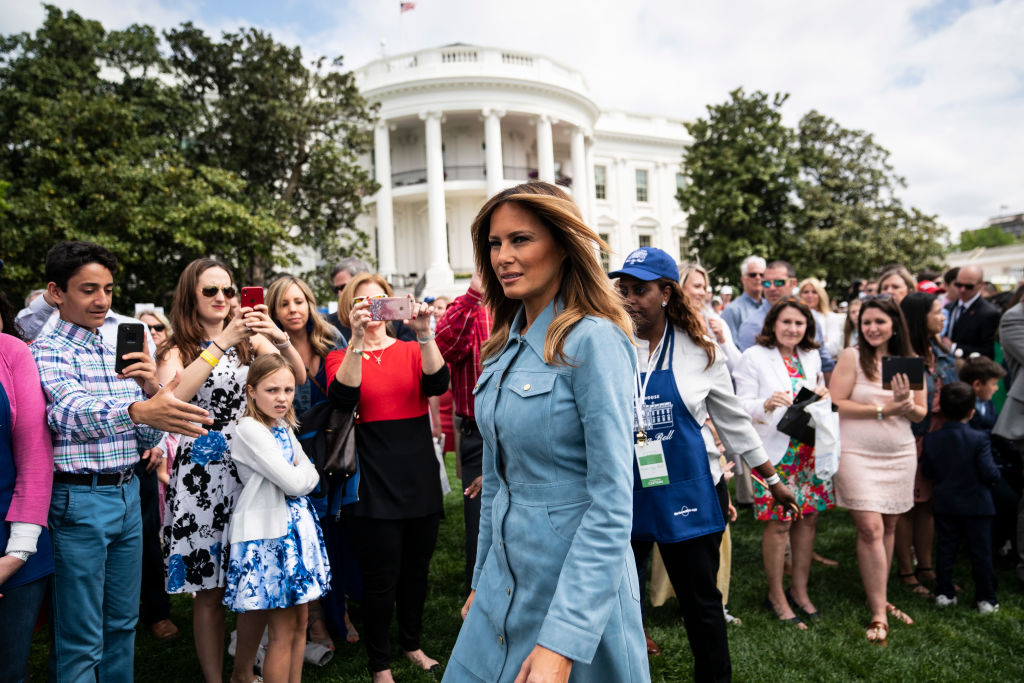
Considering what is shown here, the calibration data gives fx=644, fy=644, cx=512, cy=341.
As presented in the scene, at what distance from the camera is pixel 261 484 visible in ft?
11.3

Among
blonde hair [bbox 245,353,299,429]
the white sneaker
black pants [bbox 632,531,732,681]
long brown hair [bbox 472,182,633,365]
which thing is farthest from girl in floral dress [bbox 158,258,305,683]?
the white sneaker

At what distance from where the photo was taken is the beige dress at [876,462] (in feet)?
14.8

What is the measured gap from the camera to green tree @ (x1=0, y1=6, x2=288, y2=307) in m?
14.9

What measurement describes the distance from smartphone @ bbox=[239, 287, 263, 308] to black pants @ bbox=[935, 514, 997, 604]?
16.1ft

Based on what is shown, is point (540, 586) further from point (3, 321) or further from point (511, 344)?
point (3, 321)

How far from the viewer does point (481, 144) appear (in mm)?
36094

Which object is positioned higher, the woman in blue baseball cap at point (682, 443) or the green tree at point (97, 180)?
the green tree at point (97, 180)

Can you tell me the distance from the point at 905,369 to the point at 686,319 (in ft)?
6.70

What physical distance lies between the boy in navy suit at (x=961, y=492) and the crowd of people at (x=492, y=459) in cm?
2

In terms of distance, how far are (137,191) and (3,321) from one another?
14.7 m

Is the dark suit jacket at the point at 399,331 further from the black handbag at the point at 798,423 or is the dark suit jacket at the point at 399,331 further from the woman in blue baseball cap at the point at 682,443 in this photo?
the black handbag at the point at 798,423

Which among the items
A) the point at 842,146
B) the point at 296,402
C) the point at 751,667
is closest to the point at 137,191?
the point at 296,402

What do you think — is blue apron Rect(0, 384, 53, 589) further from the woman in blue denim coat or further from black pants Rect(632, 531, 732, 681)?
black pants Rect(632, 531, 732, 681)

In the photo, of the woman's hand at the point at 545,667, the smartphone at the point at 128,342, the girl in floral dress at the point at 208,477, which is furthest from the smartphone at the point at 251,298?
the woman's hand at the point at 545,667
